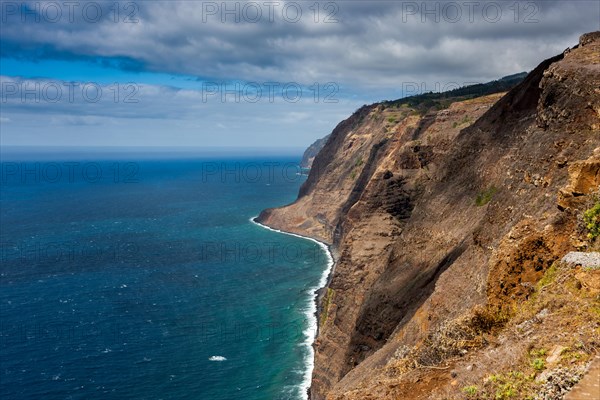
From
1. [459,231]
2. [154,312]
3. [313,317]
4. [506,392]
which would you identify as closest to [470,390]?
[506,392]

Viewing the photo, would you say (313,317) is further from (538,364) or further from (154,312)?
(538,364)

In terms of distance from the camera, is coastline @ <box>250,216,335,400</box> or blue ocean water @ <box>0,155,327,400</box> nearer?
blue ocean water @ <box>0,155,327,400</box>

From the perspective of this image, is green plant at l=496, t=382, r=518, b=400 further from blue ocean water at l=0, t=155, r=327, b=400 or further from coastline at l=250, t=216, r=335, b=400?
blue ocean water at l=0, t=155, r=327, b=400

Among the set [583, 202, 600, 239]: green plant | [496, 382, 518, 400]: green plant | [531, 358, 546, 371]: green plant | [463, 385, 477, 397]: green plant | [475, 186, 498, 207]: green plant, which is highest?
[583, 202, 600, 239]: green plant

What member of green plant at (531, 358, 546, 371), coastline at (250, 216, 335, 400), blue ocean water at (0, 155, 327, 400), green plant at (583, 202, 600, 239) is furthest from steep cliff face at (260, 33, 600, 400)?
blue ocean water at (0, 155, 327, 400)

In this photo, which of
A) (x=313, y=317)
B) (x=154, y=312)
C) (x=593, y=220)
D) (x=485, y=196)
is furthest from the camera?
(x=154, y=312)

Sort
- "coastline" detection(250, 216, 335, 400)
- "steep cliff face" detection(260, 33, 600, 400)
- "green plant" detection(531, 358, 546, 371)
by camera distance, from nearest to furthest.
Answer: "green plant" detection(531, 358, 546, 371), "steep cliff face" detection(260, 33, 600, 400), "coastline" detection(250, 216, 335, 400)

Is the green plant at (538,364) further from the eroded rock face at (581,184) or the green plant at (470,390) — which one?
the eroded rock face at (581,184)
